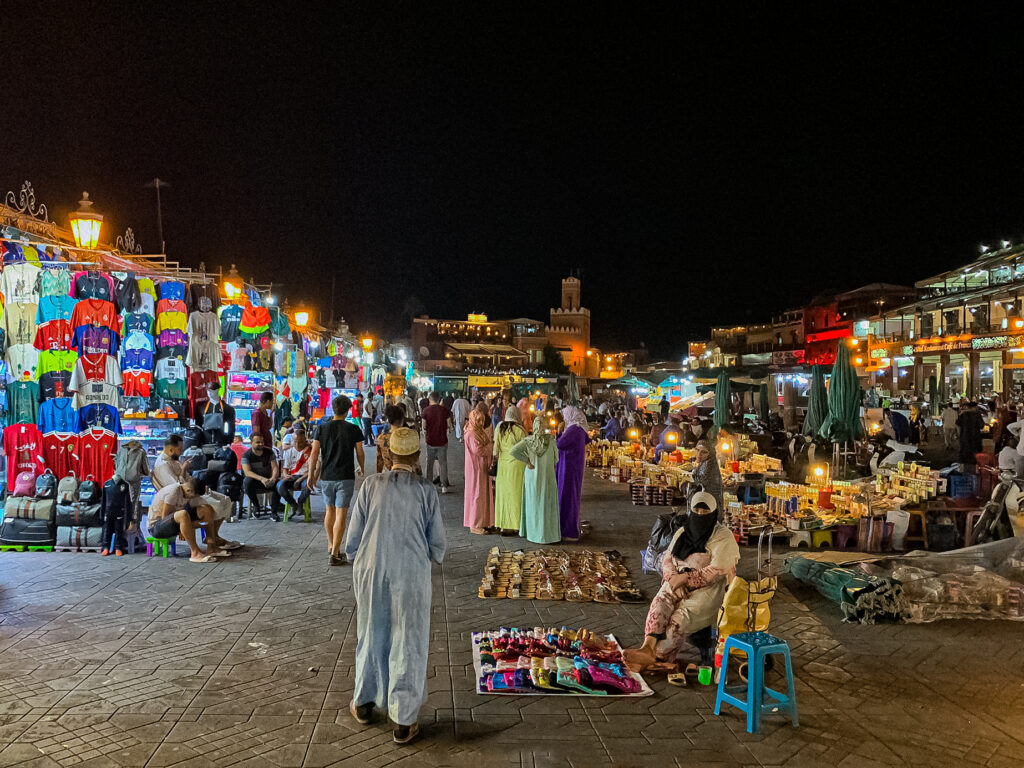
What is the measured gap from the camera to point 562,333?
294 ft

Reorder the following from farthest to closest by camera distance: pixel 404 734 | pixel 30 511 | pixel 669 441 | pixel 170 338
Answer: pixel 669 441
pixel 170 338
pixel 30 511
pixel 404 734

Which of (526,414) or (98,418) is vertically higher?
(98,418)

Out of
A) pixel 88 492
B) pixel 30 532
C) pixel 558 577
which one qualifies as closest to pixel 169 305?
pixel 88 492

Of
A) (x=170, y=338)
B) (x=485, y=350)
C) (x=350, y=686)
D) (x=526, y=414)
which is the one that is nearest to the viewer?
(x=350, y=686)

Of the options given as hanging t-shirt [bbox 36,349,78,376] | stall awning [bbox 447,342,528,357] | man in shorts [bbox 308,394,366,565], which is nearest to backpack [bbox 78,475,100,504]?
hanging t-shirt [bbox 36,349,78,376]

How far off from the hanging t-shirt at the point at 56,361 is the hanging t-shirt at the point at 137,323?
2.28ft

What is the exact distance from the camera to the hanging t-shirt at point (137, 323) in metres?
7.92

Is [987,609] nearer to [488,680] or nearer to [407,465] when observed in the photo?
[488,680]

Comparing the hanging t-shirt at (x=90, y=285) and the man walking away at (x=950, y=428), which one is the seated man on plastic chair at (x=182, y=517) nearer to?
the hanging t-shirt at (x=90, y=285)

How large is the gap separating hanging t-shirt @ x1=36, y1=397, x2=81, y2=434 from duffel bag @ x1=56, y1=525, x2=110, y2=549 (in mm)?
1016

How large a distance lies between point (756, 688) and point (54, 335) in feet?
23.7

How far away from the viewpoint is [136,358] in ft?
26.8

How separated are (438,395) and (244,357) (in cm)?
309

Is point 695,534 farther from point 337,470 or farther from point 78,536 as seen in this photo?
point 78,536
